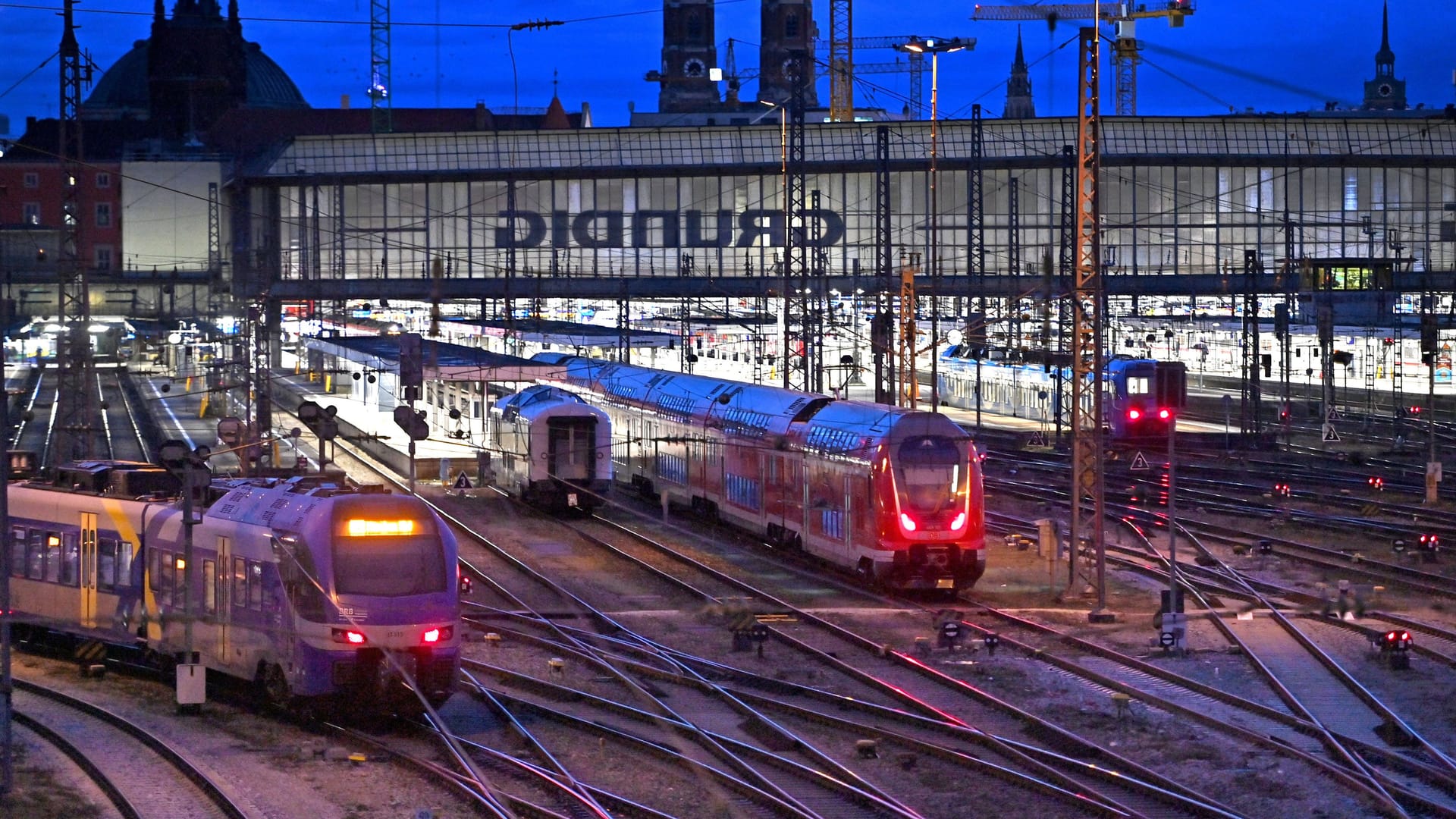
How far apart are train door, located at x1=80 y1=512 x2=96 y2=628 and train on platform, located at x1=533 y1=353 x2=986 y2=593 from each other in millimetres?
10736

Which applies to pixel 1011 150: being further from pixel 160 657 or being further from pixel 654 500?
pixel 160 657

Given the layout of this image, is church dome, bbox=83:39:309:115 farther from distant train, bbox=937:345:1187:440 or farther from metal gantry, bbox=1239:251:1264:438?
metal gantry, bbox=1239:251:1264:438

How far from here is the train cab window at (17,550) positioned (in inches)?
884

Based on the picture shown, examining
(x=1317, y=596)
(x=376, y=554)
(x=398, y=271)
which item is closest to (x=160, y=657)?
(x=376, y=554)

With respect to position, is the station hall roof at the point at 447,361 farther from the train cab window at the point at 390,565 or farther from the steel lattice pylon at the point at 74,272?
the train cab window at the point at 390,565

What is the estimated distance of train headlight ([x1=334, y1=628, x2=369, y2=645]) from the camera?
15938 millimetres

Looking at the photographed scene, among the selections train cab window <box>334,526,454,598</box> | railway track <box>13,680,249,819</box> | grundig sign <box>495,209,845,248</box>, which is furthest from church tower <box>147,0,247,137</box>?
train cab window <box>334,526,454,598</box>

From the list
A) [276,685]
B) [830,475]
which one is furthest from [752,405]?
[276,685]

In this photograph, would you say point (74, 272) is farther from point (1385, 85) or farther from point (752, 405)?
point (1385, 85)

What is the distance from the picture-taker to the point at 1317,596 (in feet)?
78.6

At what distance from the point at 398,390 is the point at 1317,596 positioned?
33.6 meters

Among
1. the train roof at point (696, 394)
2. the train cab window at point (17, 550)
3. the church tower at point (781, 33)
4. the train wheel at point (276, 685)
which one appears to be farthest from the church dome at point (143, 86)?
the train wheel at point (276, 685)

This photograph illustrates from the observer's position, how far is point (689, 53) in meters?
129

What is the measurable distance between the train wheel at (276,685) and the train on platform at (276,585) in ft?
0.07
